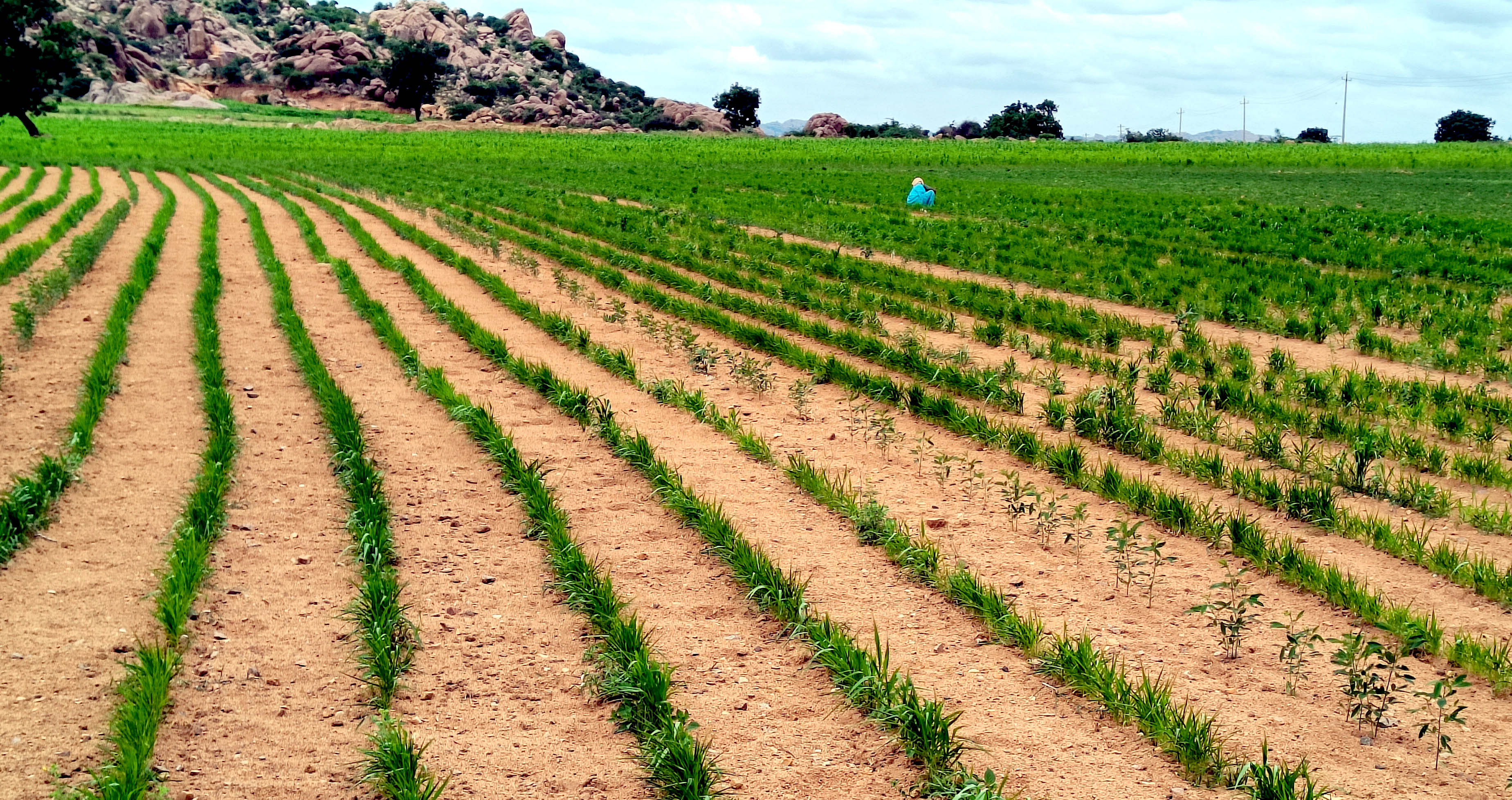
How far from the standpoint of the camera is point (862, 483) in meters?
8.48

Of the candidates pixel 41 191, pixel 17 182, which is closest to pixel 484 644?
pixel 41 191

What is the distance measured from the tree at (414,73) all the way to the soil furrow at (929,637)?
106699mm

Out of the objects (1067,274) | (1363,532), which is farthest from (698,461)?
(1067,274)

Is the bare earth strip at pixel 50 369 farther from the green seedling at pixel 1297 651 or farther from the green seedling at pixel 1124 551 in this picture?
the green seedling at pixel 1297 651

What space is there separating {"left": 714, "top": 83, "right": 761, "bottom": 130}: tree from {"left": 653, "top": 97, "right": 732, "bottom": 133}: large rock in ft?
4.82

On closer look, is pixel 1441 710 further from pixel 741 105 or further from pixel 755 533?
pixel 741 105

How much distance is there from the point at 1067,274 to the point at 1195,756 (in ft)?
45.8

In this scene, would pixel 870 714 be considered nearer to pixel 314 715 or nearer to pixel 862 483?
pixel 314 715

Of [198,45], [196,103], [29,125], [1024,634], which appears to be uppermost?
[198,45]

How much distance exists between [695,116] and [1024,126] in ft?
117

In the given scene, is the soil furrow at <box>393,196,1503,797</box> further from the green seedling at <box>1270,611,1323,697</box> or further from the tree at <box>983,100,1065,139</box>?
the tree at <box>983,100,1065,139</box>

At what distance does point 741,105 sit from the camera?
12938 centimetres

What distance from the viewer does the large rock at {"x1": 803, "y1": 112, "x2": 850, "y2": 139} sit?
122562 millimetres

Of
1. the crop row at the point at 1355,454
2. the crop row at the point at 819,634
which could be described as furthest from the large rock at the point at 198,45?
the crop row at the point at 819,634
